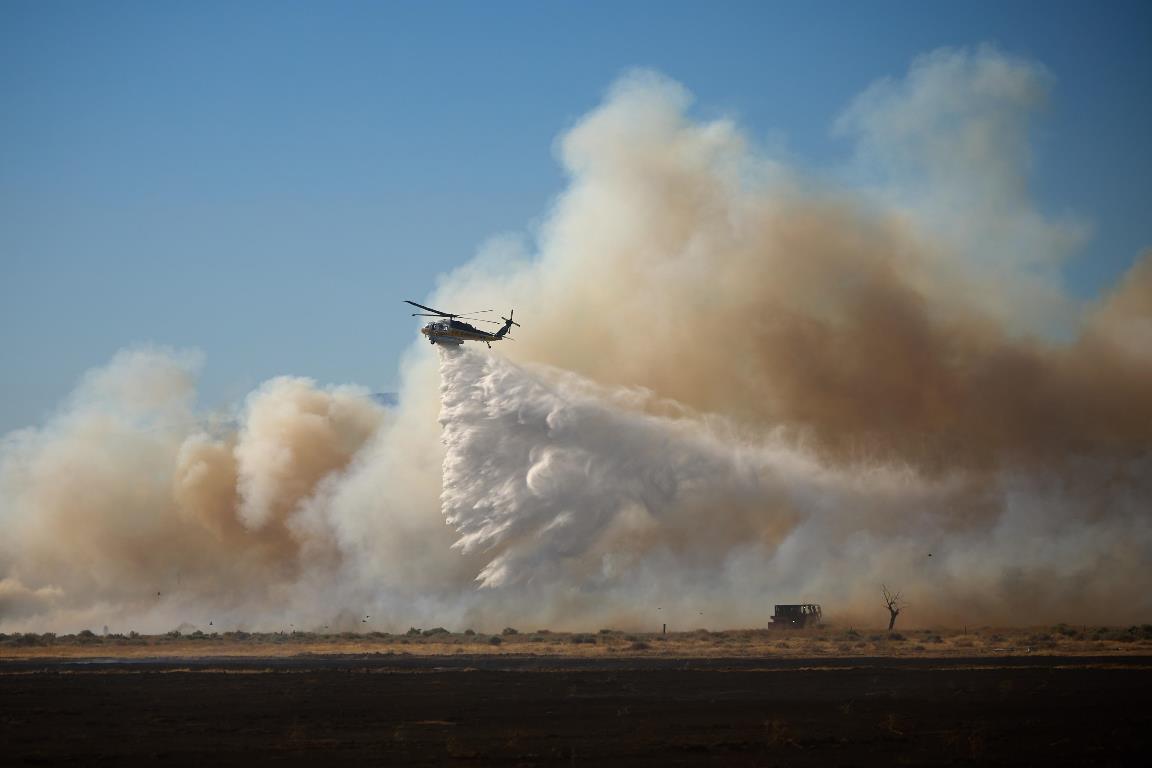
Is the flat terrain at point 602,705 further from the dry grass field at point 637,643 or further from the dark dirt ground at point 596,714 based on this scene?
the dry grass field at point 637,643

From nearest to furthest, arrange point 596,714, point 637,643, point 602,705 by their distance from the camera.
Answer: point 596,714 → point 602,705 → point 637,643

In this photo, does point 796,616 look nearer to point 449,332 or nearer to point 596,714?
point 449,332

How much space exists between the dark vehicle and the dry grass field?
166cm

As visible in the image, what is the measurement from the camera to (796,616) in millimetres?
98188

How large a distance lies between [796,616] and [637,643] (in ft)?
55.3

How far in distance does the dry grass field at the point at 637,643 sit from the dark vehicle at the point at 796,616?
1.66 m

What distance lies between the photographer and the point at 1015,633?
91.0m

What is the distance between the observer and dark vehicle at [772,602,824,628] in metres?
97.9

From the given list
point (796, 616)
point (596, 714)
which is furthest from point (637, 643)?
point (596, 714)

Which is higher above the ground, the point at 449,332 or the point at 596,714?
the point at 449,332

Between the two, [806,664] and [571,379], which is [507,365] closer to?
[571,379]

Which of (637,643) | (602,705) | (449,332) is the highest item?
(449,332)

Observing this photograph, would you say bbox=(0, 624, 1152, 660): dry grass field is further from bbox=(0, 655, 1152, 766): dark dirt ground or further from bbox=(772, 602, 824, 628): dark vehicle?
bbox=(0, 655, 1152, 766): dark dirt ground

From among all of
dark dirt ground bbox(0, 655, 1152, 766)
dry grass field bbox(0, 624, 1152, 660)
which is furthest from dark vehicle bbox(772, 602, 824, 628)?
dark dirt ground bbox(0, 655, 1152, 766)
